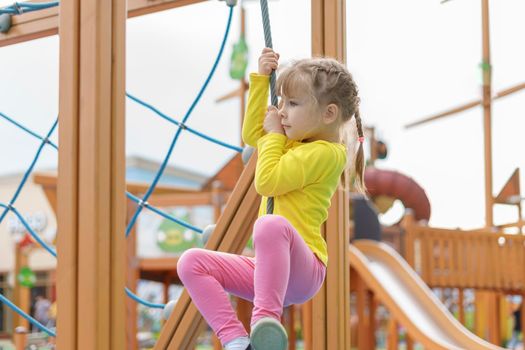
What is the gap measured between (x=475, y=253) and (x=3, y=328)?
11.4m

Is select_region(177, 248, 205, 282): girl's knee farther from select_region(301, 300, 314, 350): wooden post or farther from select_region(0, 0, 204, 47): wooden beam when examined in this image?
select_region(0, 0, 204, 47): wooden beam

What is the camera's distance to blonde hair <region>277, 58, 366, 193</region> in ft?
4.83

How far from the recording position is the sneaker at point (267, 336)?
4.30ft

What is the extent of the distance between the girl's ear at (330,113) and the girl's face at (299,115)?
13 mm

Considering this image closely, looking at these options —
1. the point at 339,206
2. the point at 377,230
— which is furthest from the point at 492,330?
the point at 339,206

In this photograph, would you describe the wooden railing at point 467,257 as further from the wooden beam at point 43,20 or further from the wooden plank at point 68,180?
the wooden plank at point 68,180

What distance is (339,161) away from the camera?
1495mm

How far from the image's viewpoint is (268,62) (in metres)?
1.50

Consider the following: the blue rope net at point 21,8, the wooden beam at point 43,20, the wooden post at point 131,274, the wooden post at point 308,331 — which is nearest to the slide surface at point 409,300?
the wooden post at point 308,331

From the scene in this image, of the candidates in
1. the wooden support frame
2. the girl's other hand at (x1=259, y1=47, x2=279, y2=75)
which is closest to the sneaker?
the girl's other hand at (x1=259, y1=47, x2=279, y2=75)

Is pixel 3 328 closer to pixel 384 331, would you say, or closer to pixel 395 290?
pixel 384 331

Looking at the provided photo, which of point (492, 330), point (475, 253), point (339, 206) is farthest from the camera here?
point (492, 330)

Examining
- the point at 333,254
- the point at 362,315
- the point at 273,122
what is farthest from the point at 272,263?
the point at 362,315

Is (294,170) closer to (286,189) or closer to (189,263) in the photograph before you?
(286,189)
